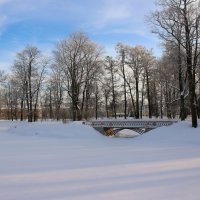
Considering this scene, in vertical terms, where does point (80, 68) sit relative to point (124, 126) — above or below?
above

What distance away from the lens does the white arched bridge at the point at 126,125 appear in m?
32.3

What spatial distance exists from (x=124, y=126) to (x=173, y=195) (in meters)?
26.0

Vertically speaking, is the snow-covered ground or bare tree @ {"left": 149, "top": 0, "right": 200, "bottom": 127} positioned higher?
bare tree @ {"left": 149, "top": 0, "right": 200, "bottom": 127}

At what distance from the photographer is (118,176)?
11.4m

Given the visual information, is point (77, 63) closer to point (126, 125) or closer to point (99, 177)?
point (126, 125)

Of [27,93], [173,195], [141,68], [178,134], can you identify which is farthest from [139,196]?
[27,93]

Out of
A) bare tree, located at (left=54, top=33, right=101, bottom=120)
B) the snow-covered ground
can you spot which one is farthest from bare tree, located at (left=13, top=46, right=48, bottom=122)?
the snow-covered ground

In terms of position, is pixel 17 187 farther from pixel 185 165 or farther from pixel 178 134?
pixel 178 134

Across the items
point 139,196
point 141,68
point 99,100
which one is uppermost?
point 141,68

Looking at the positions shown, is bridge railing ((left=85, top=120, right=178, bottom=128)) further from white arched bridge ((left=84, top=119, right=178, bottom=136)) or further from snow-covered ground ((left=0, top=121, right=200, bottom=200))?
snow-covered ground ((left=0, top=121, right=200, bottom=200))

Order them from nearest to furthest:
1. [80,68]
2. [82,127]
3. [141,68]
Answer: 1. [82,127]
2. [80,68]
3. [141,68]

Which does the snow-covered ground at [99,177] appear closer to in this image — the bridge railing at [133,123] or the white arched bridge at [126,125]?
the bridge railing at [133,123]

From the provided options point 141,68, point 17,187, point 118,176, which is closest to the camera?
point 17,187

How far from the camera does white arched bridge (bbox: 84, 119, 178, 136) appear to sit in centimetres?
3226
